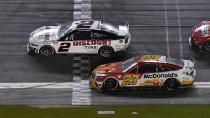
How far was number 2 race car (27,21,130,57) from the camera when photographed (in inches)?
776

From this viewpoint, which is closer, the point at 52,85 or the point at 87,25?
the point at 52,85

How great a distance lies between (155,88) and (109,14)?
6451mm

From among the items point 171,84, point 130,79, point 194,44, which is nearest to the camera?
point 130,79

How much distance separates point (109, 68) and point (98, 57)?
214 centimetres

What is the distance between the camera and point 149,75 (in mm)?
17797

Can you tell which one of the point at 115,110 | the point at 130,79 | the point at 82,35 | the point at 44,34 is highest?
the point at 44,34

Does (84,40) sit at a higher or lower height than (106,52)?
higher

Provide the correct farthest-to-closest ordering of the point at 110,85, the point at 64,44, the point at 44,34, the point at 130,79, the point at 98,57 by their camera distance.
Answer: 1. the point at 98,57
2. the point at 44,34
3. the point at 64,44
4. the point at 110,85
5. the point at 130,79

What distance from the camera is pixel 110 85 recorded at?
18.2 m

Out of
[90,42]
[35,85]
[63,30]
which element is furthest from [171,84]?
[35,85]

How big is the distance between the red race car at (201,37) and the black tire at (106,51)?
4.18 m

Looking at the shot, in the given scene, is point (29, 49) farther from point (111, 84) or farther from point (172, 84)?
point (172, 84)

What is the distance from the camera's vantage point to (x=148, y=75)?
17.8 m

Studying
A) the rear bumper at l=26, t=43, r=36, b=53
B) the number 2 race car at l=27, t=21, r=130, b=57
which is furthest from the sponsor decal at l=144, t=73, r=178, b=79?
the rear bumper at l=26, t=43, r=36, b=53
